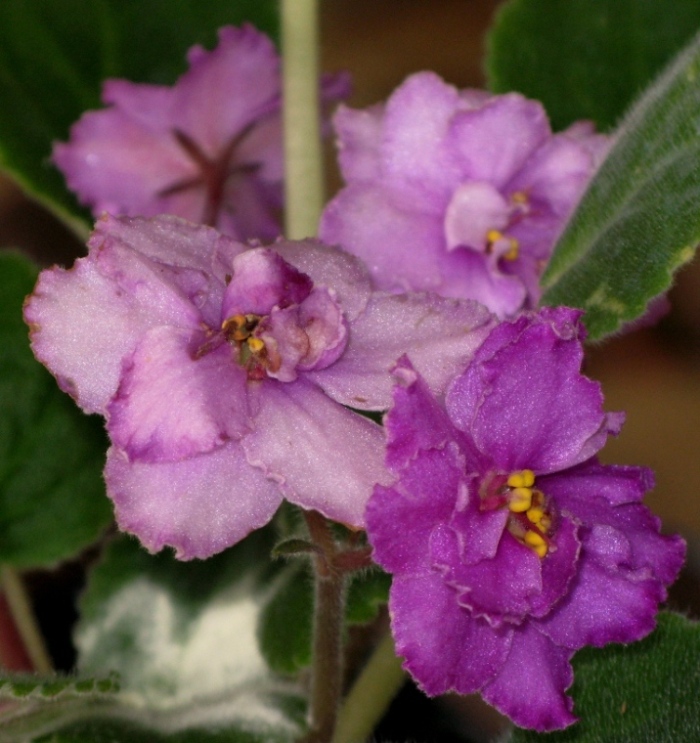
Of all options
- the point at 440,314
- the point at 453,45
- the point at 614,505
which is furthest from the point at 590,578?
the point at 453,45

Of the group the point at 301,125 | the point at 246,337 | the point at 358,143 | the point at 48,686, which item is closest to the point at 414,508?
the point at 246,337

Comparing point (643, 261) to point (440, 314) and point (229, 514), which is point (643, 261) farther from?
point (229, 514)

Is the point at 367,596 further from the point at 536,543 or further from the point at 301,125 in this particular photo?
the point at 301,125

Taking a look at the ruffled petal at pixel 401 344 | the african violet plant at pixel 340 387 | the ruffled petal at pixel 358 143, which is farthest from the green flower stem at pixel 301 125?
the ruffled petal at pixel 401 344

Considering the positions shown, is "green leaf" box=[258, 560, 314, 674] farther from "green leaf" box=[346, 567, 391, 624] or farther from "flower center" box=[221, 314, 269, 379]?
"flower center" box=[221, 314, 269, 379]

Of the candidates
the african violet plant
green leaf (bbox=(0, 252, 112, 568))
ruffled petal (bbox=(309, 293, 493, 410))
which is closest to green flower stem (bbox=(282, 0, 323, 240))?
the african violet plant

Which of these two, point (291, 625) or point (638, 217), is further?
point (291, 625)
